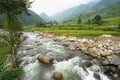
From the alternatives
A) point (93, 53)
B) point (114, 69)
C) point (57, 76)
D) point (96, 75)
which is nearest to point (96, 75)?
point (96, 75)

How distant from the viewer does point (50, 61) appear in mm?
33406

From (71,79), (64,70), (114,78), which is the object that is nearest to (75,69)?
(64,70)

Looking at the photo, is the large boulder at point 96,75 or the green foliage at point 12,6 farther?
the large boulder at point 96,75

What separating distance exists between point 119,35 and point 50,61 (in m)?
43.9

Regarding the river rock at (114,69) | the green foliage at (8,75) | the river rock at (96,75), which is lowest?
the river rock at (96,75)

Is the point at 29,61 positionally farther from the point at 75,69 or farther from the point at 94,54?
the point at 94,54

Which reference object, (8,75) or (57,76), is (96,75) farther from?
(8,75)

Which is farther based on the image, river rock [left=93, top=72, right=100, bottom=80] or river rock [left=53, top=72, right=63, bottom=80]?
river rock [left=93, top=72, right=100, bottom=80]

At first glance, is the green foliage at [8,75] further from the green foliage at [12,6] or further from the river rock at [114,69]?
the river rock at [114,69]

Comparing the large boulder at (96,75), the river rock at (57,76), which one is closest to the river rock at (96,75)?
the large boulder at (96,75)

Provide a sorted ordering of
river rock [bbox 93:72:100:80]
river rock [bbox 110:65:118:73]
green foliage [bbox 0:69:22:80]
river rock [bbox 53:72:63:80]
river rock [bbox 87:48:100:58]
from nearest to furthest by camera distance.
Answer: green foliage [bbox 0:69:22:80], river rock [bbox 53:72:63:80], river rock [bbox 93:72:100:80], river rock [bbox 110:65:118:73], river rock [bbox 87:48:100:58]

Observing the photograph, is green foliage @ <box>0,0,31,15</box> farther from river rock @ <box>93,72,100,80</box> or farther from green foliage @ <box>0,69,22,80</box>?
river rock @ <box>93,72,100,80</box>

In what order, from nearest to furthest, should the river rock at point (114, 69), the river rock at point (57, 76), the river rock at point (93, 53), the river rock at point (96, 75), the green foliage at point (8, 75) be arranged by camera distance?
the green foliage at point (8, 75) → the river rock at point (57, 76) → the river rock at point (96, 75) → the river rock at point (114, 69) → the river rock at point (93, 53)

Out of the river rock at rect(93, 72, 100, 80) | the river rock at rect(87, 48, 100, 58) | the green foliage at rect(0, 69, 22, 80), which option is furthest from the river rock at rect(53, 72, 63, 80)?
the river rock at rect(87, 48, 100, 58)
